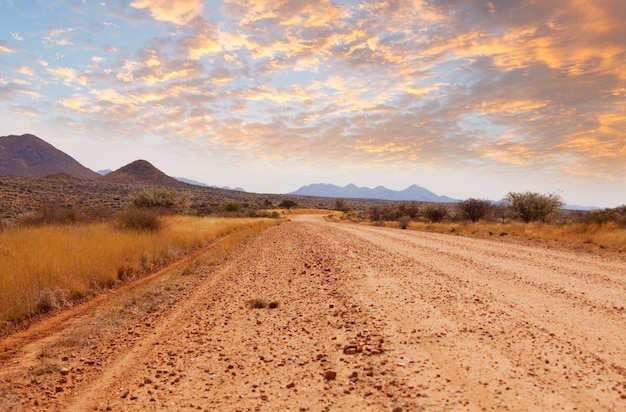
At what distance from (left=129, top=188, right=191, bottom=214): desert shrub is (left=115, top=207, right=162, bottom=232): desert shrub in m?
8.99

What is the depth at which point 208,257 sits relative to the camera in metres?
14.4

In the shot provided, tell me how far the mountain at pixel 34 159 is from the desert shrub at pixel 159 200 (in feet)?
389

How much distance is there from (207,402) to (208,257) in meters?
11.0

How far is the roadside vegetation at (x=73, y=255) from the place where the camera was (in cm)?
790

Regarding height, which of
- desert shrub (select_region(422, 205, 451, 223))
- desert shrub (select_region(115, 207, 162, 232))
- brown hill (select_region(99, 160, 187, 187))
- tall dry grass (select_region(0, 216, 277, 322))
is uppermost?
brown hill (select_region(99, 160, 187, 187))

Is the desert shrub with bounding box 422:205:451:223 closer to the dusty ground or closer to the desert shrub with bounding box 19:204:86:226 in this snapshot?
the dusty ground

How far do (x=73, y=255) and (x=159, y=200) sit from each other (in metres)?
20.5

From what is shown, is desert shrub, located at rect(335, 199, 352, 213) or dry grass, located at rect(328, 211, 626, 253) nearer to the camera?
dry grass, located at rect(328, 211, 626, 253)

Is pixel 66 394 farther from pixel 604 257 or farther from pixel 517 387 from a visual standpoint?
pixel 604 257

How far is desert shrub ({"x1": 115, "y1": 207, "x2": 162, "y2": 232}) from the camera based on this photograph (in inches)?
681

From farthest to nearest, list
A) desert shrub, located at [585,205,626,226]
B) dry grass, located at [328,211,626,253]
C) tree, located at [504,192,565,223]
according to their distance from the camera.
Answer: tree, located at [504,192,565,223] → desert shrub, located at [585,205,626,226] → dry grass, located at [328,211,626,253]

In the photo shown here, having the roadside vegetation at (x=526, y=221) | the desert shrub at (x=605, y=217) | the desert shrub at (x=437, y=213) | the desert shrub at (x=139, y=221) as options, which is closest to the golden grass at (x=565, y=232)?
the roadside vegetation at (x=526, y=221)

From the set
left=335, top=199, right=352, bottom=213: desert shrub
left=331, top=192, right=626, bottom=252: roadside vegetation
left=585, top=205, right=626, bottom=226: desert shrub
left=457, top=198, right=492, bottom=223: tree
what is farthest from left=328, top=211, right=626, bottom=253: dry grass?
left=335, top=199, right=352, bottom=213: desert shrub

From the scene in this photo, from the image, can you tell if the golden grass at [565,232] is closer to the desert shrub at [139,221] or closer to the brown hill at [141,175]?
the desert shrub at [139,221]
